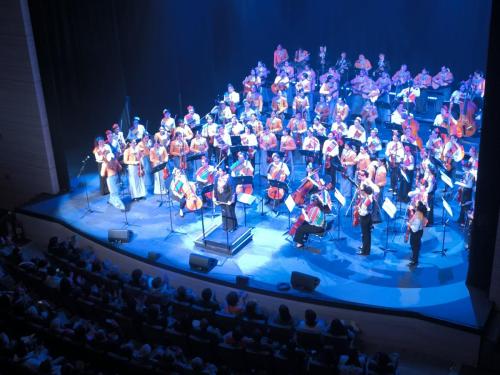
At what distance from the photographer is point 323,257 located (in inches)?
517

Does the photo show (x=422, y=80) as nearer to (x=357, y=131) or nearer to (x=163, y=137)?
(x=357, y=131)

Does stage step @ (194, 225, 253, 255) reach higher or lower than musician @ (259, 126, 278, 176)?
lower

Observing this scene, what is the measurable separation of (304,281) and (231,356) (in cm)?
236

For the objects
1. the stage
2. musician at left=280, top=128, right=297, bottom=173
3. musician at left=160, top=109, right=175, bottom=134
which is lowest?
the stage

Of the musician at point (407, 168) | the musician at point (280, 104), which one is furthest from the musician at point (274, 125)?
the musician at point (407, 168)

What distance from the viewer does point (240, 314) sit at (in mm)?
10641

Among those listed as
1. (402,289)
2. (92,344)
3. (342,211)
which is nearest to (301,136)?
(342,211)

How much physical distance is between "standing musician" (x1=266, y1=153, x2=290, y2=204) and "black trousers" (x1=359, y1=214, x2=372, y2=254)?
224cm

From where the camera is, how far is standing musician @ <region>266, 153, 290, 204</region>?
47.2ft

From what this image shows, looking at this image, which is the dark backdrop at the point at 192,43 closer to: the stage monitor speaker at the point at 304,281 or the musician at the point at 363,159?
the musician at the point at 363,159

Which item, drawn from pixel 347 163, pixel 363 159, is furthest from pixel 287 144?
pixel 363 159

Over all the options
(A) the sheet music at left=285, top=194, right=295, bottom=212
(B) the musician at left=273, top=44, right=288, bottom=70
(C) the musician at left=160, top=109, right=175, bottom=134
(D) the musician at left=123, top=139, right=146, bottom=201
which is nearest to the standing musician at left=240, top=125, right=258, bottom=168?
(C) the musician at left=160, top=109, right=175, bottom=134

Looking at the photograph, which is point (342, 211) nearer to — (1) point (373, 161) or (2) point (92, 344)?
(1) point (373, 161)

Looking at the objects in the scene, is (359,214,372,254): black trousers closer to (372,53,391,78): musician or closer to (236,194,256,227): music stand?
(236,194,256,227): music stand
